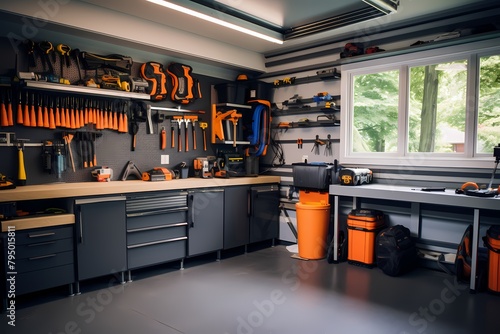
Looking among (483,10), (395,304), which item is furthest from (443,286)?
(483,10)

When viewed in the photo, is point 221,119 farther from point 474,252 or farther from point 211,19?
point 474,252

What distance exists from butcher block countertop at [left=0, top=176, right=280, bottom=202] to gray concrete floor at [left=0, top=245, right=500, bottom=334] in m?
0.99

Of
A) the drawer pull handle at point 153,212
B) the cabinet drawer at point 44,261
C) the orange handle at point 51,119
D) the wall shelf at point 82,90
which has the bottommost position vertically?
the cabinet drawer at point 44,261

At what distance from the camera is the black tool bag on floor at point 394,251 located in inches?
153

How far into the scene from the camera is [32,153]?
3.73 meters

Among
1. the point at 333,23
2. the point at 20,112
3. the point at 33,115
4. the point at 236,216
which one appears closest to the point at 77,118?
the point at 33,115

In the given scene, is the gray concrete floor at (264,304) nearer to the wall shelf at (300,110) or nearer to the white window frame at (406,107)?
the white window frame at (406,107)

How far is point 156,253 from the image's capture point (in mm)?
3984

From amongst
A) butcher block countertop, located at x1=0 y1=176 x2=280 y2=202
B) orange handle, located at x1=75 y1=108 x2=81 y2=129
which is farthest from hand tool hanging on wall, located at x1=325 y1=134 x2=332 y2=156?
orange handle, located at x1=75 y1=108 x2=81 y2=129

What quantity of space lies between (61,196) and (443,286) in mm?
3874

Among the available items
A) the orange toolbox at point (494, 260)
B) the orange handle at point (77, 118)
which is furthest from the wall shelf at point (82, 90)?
the orange toolbox at point (494, 260)

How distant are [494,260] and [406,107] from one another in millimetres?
1970

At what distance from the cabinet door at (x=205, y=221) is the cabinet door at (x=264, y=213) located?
588mm

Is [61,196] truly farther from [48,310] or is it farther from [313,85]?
[313,85]
